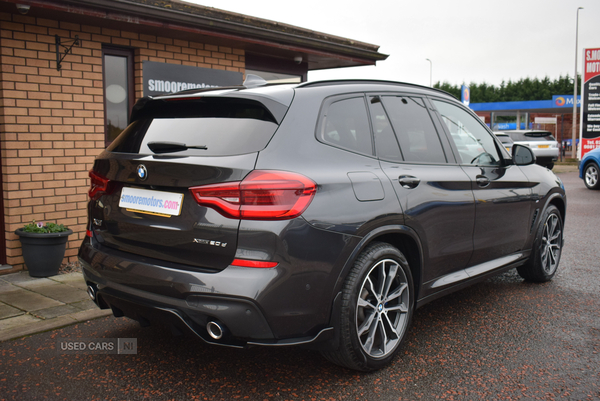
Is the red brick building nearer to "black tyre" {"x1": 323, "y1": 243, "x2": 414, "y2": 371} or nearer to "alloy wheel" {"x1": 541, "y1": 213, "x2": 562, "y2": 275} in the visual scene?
"black tyre" {"x1": 323, "y1": 243, "x2": 414, "y2": 371}

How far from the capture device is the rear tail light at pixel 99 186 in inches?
132

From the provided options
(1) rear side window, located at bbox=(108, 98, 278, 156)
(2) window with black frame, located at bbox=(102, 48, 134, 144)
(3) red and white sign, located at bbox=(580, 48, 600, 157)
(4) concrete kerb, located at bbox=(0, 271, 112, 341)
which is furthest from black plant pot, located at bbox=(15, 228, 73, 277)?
(3) red and white sign, located at bbox=(580, 48, 600, 157)

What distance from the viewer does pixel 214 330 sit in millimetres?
2826

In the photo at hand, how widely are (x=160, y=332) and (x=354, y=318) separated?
5.51 feet

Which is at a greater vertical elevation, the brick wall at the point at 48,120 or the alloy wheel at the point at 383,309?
the brick wall at the point at 48,120

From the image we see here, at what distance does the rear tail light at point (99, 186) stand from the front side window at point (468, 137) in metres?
2.48

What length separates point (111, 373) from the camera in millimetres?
3400

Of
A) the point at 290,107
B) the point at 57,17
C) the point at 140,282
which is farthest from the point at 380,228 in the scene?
the point at 57,17

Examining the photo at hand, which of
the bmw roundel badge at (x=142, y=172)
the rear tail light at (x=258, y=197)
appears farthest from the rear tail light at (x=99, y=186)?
the rear tail light at (x=258, y=197)

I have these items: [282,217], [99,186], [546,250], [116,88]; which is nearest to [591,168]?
[546,250]

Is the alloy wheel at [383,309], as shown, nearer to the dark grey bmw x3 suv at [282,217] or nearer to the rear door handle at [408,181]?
the dark grey bmw x3 suv at [282,217]

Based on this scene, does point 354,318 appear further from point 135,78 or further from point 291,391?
point 135,78

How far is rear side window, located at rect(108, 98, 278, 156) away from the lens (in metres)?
2.97

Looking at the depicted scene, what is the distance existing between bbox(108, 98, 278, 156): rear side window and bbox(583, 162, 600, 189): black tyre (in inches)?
600
